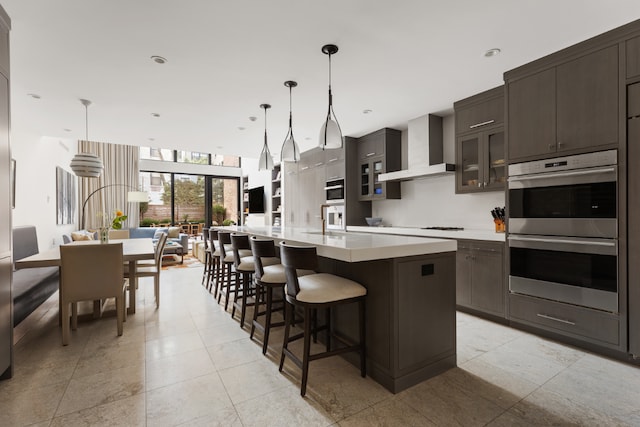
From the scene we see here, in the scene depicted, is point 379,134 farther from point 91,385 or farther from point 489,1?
point 91,385

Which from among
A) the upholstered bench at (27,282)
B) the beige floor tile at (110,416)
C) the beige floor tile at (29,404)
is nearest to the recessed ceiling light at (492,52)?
the beige floor tile at (110,416)

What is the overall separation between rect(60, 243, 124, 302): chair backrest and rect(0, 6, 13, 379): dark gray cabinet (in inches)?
20.7

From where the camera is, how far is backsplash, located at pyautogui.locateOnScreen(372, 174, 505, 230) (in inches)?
150

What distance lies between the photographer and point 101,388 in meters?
1.94

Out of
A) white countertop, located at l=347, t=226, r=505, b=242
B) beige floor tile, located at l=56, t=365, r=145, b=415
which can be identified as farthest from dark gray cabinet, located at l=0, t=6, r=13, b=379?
white countertop, located at l=347, t=226, r=505, b=242

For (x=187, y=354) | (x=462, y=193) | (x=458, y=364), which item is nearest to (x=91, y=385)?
(x=187, y=354)

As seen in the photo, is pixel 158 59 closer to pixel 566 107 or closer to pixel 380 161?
pixel 380 161

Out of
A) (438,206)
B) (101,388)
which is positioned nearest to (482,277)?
(438,206)

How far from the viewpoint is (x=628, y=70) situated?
7.25 feet

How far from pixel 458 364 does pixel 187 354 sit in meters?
2.06

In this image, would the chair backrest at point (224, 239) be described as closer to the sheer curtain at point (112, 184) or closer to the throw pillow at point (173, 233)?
the throw pillow at point (173, 233)

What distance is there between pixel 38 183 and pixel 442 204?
6.18 meters

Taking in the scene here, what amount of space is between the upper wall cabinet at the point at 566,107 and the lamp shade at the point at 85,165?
472 cm

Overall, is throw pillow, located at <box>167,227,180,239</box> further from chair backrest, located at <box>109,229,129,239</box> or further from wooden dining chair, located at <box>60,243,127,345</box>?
wooden dining chair, located at <box>60,243,127,345</box>
